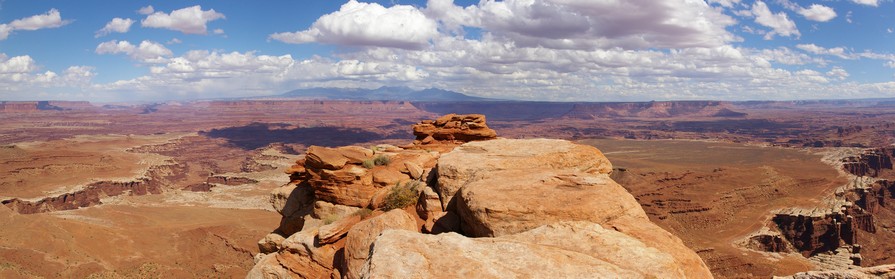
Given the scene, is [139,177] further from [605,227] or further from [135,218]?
Answer: [605,227]

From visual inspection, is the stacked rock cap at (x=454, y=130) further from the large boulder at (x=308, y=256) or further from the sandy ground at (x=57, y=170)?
the sandy ground at (x=57, y=170)

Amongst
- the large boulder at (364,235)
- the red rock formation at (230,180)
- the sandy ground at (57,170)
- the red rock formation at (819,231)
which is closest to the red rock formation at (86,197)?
the sandy ground at (57,170)

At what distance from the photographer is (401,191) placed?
15.2 metres

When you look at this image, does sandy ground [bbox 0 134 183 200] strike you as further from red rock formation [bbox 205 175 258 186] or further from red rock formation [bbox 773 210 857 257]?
red rock formation [bbox 773 210 857 257]

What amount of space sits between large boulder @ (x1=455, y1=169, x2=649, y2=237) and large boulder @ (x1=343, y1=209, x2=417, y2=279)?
5.12ft

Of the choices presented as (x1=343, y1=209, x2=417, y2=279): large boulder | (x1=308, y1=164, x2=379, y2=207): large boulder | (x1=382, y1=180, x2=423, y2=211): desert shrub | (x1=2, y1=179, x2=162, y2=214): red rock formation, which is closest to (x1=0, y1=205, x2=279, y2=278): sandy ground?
(x1=2, y1=179, x2=162, y2=214): red rock formation

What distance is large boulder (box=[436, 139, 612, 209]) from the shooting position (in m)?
13.5

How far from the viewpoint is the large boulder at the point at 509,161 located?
13.5 meters

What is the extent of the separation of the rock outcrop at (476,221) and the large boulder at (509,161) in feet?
0.12

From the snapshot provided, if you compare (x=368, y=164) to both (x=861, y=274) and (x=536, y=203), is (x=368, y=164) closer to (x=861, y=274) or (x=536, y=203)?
(x=536, y=203)

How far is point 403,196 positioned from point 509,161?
142 inches

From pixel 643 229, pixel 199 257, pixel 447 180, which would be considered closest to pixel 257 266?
pixel 447 180

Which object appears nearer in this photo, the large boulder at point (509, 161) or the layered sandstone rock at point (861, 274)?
the layered sandstone rock at point (861, 274)

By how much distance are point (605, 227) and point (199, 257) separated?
48.3 m
